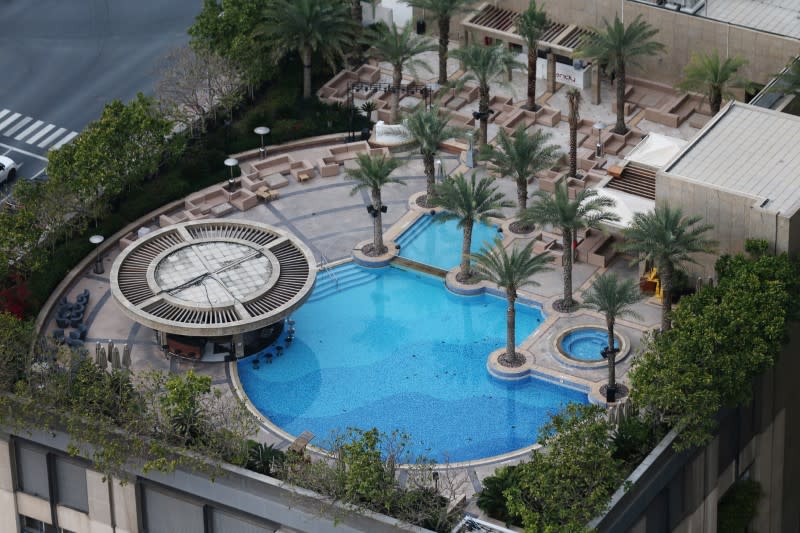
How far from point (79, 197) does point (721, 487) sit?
34.5 meters

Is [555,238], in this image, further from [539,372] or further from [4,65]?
[4,65]

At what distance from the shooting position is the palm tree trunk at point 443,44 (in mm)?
114812

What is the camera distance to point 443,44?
115m

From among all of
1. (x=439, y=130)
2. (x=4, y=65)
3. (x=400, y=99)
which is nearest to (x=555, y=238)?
(x=439, y=130)

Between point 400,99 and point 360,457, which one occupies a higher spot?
point 400,99

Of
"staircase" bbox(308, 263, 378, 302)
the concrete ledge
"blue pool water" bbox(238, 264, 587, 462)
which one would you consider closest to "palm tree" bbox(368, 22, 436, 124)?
the concrete ledge

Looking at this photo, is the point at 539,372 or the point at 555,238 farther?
the point at 555,238

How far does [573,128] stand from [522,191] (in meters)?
4.99

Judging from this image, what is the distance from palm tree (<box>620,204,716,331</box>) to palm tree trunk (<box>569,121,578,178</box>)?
40.1 feet

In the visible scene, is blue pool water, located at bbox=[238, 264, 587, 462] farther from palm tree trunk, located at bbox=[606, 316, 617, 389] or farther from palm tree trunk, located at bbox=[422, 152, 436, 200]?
palm tree trunk, located at bbox=[422, 152, 436, 200]

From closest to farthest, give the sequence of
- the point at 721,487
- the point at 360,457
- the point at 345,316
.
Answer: the point at 360,457
the point at 721,487
the point at 345,316

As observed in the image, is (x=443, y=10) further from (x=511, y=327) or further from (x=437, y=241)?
(x=511, y=327)

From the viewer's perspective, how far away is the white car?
110 metres

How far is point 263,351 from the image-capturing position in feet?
318
